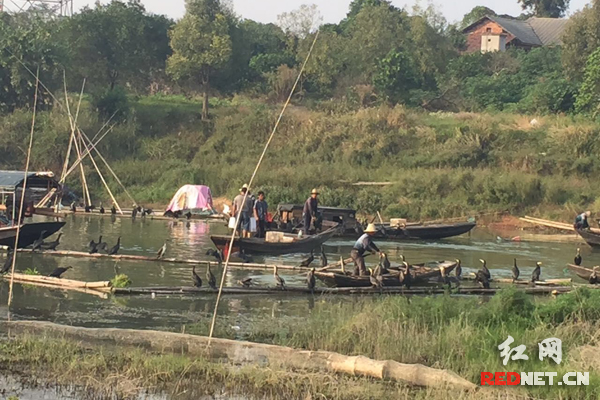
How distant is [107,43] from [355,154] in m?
15.2

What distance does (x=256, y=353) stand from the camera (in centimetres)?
978

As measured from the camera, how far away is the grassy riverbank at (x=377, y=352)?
8789mm

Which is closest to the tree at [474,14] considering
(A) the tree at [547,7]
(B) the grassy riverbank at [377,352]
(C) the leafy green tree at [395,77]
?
(A) the tree at [547,7]

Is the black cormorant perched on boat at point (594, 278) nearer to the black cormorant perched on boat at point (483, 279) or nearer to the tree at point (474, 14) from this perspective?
the black cormorant perched on boat at point (483, 279)

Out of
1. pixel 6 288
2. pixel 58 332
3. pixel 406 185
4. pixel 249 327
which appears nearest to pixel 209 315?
pixel 249 327

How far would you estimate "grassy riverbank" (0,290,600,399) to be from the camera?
8789mm

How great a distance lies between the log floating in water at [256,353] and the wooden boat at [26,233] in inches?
276

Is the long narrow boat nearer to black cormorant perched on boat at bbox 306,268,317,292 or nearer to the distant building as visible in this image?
black cormorant perched on boat at bbox 306,268,317,292

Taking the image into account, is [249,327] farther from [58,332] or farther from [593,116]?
[593,116]

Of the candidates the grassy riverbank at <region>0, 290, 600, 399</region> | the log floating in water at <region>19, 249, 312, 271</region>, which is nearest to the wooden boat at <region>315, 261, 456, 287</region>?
the log floating in water at <region>19, 249, 312, 271</region>

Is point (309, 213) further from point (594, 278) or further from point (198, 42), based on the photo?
point (198, 42)

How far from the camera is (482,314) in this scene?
10883 millimetres

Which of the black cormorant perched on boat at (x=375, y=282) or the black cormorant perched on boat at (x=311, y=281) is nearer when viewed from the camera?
the black cormorant perched on boat at (x=311, y=281)

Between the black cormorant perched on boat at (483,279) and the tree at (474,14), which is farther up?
the tree at (474,14)
